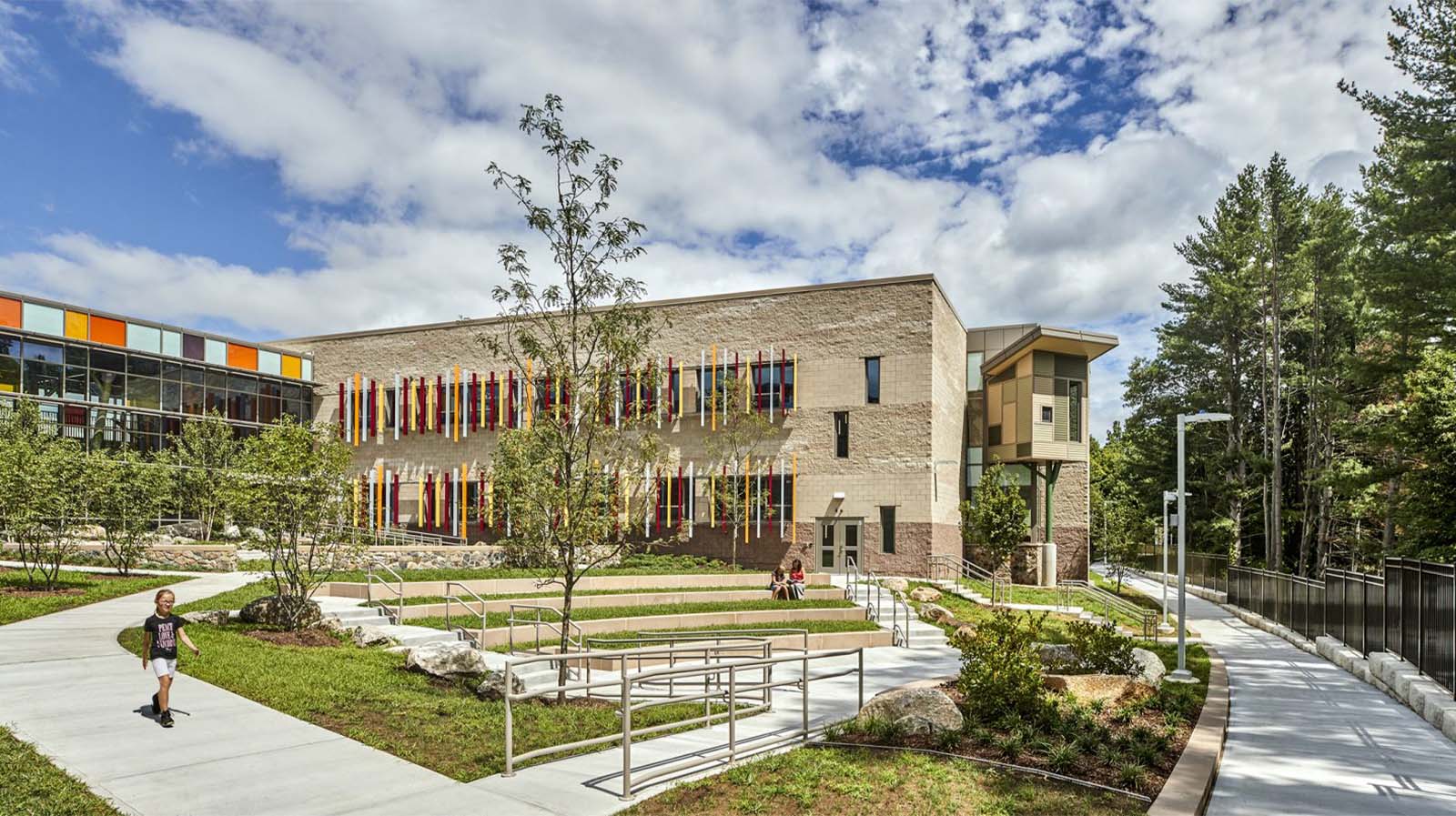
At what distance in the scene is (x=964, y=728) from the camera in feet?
→ 32.8

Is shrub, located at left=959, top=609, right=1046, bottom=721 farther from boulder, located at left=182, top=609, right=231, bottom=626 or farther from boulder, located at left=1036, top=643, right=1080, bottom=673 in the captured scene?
boulder, located at left=182, top=609, right=231, bottom=626

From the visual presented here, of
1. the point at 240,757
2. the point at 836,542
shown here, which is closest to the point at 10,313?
the point at 836,542

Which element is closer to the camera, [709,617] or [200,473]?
[709,617]

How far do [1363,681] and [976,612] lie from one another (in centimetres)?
1176

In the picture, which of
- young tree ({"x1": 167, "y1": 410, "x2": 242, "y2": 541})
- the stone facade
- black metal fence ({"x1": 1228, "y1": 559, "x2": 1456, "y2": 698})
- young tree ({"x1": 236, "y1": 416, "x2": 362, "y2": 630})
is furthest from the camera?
the stone facade

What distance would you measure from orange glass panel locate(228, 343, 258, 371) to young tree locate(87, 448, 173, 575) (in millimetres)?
19668

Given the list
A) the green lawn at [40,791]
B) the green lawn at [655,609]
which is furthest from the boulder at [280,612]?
the green lawn at [40,791]

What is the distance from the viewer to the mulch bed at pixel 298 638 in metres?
15.5

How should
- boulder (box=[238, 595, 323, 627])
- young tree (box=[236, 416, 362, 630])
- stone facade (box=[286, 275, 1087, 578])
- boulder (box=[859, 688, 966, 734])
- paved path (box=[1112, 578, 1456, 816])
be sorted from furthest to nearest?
stone facade (box=[286, 275, 1087, 578]) < boulder (box=[238, 595, 323, 627]) < young tree (box=[236, 416, 362, 630]) < boulder (box=[859, 688, 966, 734]) < paved path (box=[1112, 578, 1456, 816])

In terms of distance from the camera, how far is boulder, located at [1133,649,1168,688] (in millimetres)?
13067

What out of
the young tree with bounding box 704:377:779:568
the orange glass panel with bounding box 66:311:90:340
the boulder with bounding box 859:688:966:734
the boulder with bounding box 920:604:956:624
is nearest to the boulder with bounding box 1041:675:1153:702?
the boulder with bounding box 859:688:966:734

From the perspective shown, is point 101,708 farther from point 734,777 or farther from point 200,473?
point 200,473

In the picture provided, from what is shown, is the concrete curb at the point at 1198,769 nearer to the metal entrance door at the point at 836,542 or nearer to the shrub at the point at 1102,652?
the shrub at the point at 1102,652

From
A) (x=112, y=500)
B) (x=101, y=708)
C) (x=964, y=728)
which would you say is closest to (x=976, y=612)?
(x=964, y=728)
